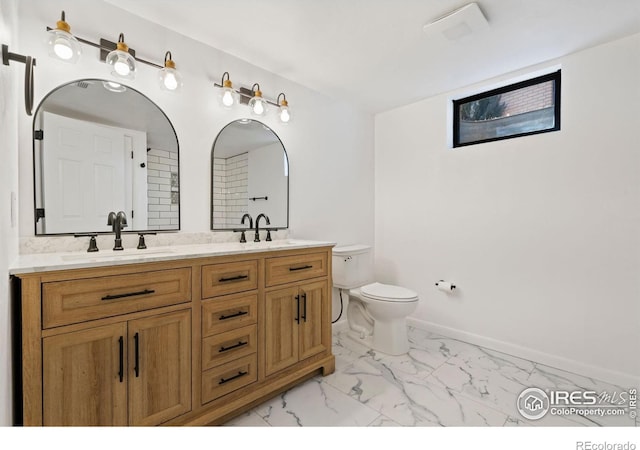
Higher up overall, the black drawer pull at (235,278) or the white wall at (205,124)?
the white wall at (205,124)

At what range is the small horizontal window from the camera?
89.7 inches

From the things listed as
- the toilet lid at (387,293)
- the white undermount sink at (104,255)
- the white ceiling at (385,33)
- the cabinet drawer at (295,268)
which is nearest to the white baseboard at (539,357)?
the toilet lid at (387,293)

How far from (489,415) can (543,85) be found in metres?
2.41

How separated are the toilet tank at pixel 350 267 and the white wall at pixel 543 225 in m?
0.54

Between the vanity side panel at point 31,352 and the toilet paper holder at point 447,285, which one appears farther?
the toilet paper holder at point 447,285

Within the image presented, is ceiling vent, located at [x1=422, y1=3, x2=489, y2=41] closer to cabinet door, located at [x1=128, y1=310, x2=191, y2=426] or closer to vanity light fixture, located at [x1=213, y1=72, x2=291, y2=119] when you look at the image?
vanity light fixture, located at [x1=213, y1=72, x2=291, y2=119]

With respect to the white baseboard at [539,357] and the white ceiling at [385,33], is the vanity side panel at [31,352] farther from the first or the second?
the white baseboard at [539,357]

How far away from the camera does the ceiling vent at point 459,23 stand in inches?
65.1

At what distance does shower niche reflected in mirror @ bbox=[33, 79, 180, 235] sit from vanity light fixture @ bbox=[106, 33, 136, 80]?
13 centimetres

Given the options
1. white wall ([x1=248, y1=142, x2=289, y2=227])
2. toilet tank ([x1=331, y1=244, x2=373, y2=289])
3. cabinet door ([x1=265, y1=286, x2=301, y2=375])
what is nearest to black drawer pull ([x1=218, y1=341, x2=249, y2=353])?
cabinet door ([x1=265, y1=286, x2=301, y2=375])

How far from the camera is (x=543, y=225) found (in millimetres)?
2227

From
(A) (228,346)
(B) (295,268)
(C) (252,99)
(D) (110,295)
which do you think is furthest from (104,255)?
(C) (252,99)

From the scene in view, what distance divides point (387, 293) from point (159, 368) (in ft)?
5.43
